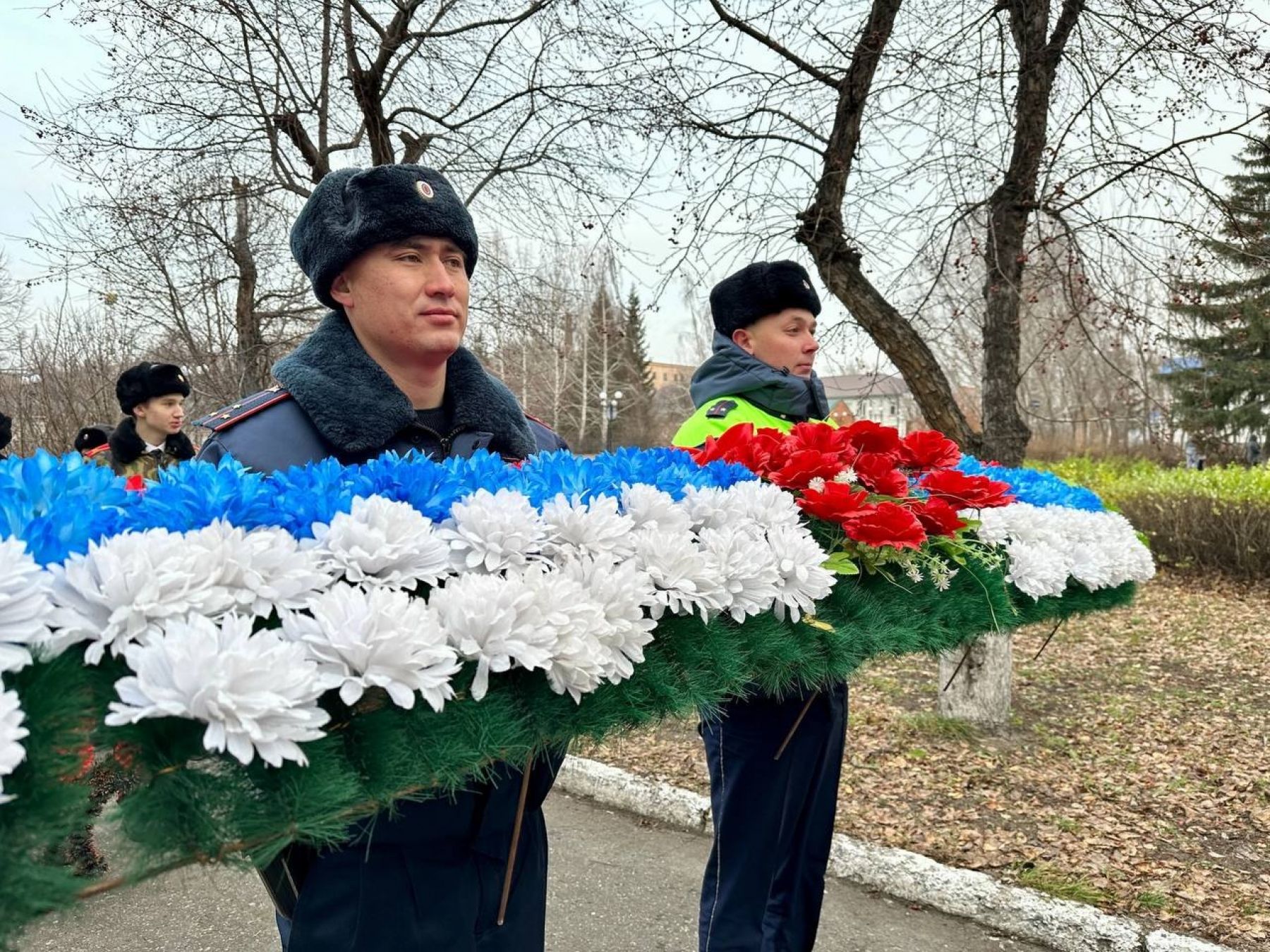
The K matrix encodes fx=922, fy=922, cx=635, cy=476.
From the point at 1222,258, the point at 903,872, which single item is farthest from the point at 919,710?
the point at 1222,258

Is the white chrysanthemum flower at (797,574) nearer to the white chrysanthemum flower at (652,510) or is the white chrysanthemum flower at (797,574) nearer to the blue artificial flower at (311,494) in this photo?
the white chrysanthemum flower at (652,510)

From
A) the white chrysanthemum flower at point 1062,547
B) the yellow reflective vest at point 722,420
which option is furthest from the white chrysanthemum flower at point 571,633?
the yellow reflective vest at point 722,420

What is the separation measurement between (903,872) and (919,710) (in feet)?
7.33

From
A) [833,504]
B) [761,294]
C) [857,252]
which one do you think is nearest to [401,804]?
[833,504]

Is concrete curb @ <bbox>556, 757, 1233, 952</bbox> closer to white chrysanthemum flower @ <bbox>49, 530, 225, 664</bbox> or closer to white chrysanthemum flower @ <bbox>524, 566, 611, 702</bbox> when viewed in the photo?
white chrysanthemum flower @ <bbox>524, 566, 611, 702</bbox>

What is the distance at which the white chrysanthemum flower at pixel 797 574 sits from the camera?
5.71ft

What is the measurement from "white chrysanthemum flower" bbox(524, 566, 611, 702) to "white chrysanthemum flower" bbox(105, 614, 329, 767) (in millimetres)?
362

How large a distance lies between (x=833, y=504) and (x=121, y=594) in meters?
1.41

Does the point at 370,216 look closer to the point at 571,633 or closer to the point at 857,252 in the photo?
the point at 571,633

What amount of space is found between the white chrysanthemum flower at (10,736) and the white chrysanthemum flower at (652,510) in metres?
0.97

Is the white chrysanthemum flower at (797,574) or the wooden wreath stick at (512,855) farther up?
the white chrysanthemum flower at (797,574)

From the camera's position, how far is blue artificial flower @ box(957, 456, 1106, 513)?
8.87ft

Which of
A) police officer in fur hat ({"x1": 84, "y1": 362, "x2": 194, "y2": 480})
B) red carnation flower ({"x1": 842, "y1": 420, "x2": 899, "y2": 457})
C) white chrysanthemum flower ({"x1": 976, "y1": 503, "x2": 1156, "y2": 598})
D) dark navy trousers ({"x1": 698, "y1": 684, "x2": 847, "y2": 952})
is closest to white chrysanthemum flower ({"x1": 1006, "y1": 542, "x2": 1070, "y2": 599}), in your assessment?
white chrysanthemum flower ({"x1": 976, "y1": 503, "x2": 1156, "y2": 598})

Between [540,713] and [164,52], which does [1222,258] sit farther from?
[164,52]
